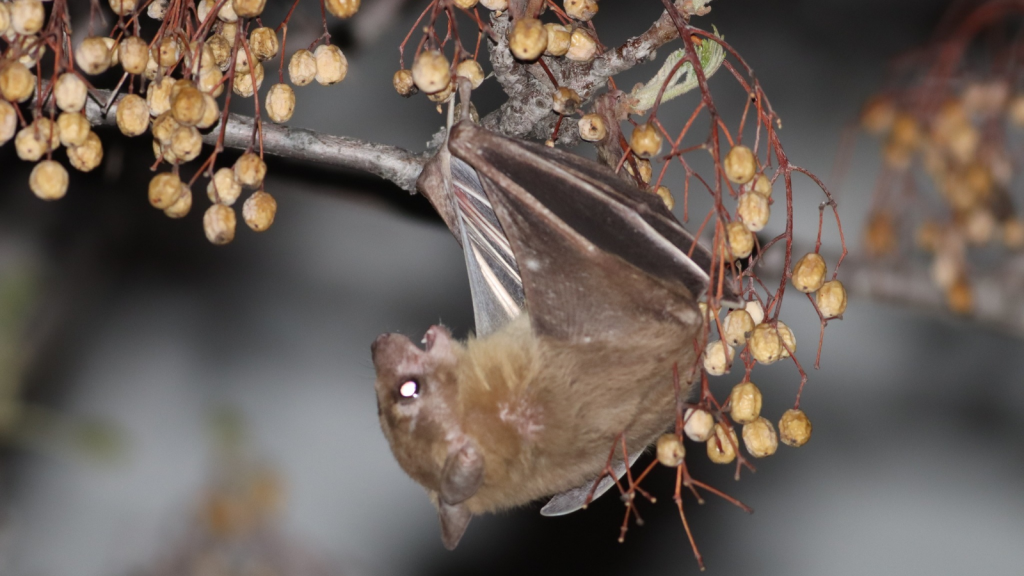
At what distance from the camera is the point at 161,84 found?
1113 millimetres

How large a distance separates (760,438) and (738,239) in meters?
0.28

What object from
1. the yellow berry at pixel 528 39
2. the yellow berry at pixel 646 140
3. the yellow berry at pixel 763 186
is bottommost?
the yellow berry at pixel 646 140

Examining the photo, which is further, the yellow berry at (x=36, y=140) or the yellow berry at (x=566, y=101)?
the yellow berry at (x=566, y=101)

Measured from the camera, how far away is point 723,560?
3.18 meters

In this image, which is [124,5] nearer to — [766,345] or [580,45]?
[580,45]

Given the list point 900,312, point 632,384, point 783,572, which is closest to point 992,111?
→ point 632,384

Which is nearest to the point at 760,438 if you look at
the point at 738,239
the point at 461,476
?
the point at 738,239

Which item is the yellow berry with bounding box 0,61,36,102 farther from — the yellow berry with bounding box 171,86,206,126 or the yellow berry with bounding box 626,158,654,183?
the yellow berry with bounding box 626,158,654,183

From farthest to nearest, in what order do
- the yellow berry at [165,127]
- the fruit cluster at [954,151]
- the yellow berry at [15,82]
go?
the fruit cluster at [954,151]
the yellow berry at [165,127]
the yellow berry at [15,82]

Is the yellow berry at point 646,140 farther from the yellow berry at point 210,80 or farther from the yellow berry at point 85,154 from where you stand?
the yellow berry at point 85,154

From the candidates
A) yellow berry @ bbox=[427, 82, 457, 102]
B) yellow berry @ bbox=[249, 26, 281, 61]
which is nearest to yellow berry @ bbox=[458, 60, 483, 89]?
yellow berry @ bbox=[427, 82, 457, 102]

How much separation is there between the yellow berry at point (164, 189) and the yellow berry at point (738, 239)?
725 mm

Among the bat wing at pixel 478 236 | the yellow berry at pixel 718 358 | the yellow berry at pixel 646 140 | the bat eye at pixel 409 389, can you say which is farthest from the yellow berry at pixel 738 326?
the bat eye at pixel 409 389

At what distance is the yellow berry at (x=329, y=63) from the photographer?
46.8 inches
